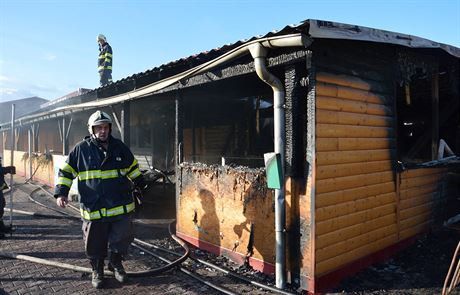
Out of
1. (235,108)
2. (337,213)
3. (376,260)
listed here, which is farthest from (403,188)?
(235,108)

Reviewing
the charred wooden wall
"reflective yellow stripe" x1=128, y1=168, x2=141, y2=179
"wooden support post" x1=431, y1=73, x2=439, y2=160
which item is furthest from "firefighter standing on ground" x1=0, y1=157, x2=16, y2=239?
"wooden support post" x1=431, y1=73, x2=439, y2=160

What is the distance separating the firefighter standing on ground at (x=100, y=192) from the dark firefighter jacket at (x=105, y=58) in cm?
815

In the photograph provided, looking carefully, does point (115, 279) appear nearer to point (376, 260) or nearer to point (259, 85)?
point (376, 260)

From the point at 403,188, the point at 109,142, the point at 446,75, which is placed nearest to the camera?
the point at 109,142

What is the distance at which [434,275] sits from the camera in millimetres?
4527

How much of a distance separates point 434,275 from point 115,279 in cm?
430

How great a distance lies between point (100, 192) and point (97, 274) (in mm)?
1048

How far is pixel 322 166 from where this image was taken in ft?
13.2

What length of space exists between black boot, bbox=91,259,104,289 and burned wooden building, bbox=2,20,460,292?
1.82 m

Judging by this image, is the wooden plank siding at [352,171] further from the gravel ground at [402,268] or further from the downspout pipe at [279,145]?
the downspout pipe at [279,145]

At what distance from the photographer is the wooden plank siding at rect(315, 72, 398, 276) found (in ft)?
13.3

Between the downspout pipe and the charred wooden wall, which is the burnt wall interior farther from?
the downspout pipe

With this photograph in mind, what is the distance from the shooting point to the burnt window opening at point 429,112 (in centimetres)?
624

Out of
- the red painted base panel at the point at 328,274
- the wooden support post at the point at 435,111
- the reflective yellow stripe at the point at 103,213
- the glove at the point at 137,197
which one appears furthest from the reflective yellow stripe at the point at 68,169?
the wooden support post at the point at 435,111
